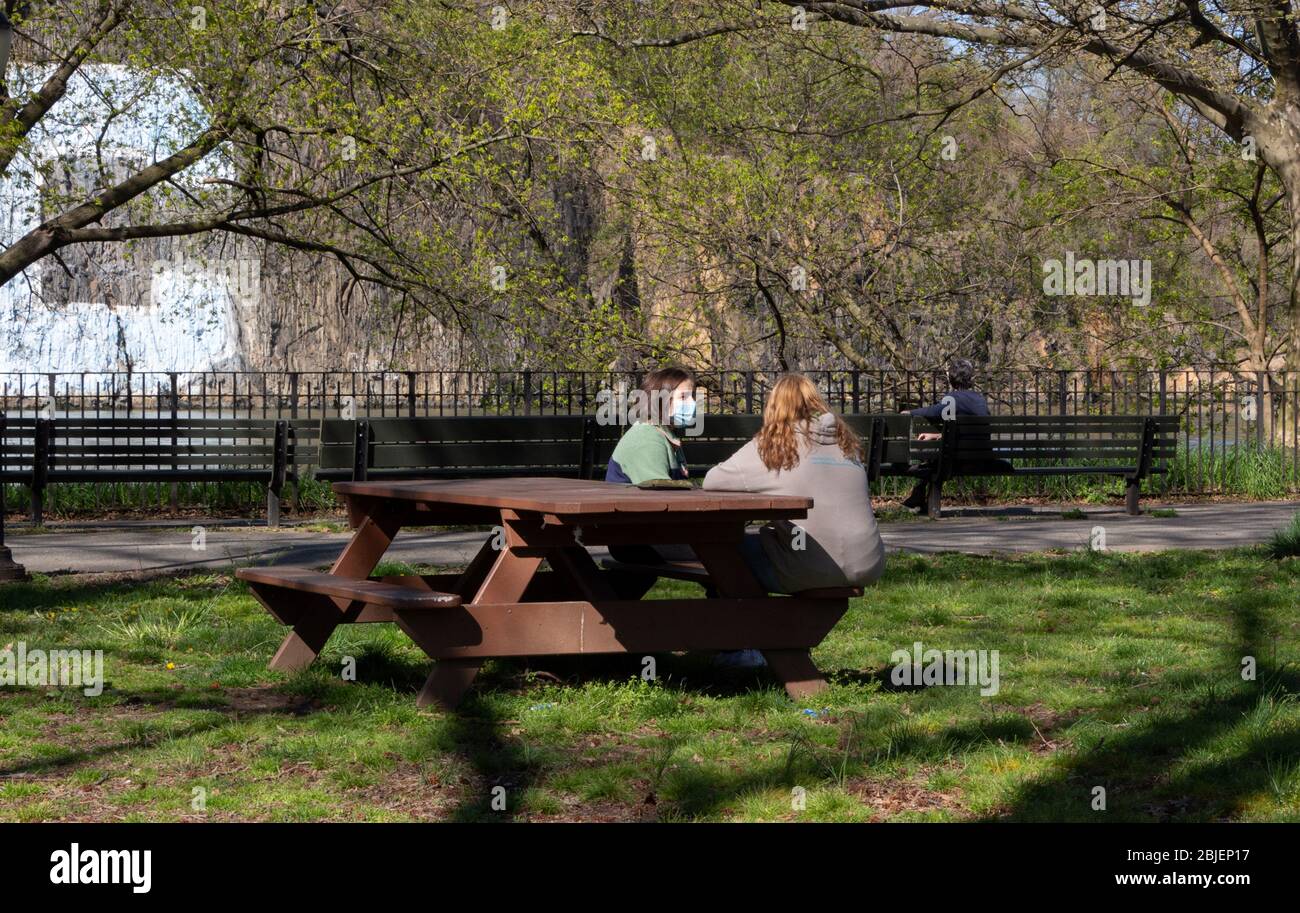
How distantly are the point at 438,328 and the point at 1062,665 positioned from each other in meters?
13.3

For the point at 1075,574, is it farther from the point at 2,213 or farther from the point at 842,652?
the point at 2,213

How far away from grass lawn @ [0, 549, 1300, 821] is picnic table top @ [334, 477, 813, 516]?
0.78m

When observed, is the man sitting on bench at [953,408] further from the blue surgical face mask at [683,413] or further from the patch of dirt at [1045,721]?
the patch of dirt at [1045,721]

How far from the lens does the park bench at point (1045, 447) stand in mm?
13258

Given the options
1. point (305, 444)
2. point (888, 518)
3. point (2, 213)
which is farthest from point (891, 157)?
point (2, 213)

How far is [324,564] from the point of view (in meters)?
9.30

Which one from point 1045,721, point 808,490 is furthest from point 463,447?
point 1045,721

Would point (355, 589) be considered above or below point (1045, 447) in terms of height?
below

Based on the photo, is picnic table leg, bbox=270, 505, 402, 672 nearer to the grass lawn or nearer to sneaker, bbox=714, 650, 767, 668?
the grass lawn

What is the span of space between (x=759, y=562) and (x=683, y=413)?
1200mm

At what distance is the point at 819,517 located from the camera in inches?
231

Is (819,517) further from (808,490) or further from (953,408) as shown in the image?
(953,408)

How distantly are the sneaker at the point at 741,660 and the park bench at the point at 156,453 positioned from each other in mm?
6898

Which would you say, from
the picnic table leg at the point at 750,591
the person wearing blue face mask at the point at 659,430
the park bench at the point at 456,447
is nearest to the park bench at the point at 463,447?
the park bench at the point at 456,447
